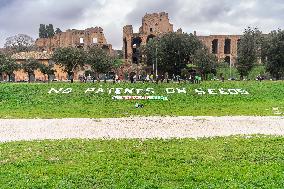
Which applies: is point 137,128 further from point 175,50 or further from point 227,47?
point 227,47

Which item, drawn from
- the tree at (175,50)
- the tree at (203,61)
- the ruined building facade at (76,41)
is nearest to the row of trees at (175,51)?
the tree at (175,50)

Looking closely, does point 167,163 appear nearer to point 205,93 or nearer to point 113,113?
point 113,113

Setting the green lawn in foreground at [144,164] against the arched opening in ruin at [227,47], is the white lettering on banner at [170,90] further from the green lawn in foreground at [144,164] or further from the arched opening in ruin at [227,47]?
the arched opening in ruin at [227,47]

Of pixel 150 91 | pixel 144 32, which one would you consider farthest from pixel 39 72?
pixel 150 91

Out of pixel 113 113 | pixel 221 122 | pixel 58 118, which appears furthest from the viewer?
pixel 113 113

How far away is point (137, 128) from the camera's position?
28.0 meters

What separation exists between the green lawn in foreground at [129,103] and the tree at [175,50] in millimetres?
34064

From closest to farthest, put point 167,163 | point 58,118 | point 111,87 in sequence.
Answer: point 167,163
point 58,118
point 111,87

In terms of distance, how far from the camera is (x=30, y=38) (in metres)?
148

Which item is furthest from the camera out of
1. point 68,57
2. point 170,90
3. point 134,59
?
point 134,59

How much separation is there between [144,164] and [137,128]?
1156 centimetres

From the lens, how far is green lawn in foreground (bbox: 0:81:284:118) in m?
39.3

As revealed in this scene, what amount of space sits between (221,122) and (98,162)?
16.1 metres

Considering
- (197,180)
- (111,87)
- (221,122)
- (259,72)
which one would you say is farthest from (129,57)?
(197,180)
